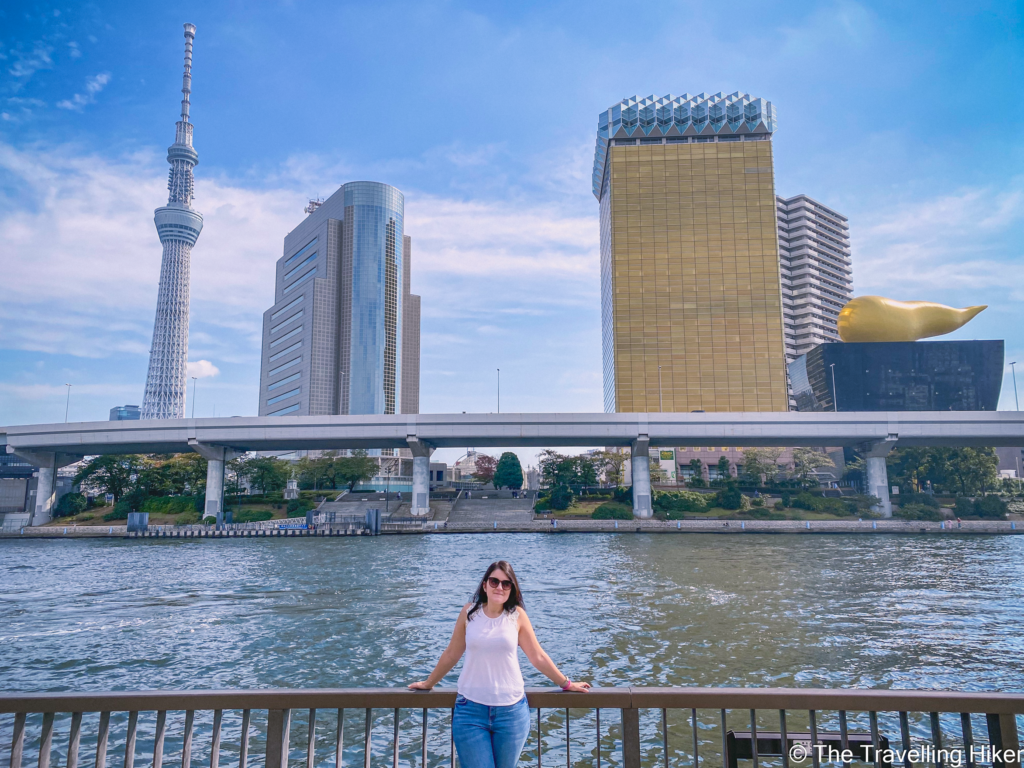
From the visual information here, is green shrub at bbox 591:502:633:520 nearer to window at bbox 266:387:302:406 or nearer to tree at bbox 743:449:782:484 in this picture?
tree at bbox 743:449:782:484

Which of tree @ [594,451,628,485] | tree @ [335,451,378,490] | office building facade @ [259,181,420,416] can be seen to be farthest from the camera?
office building facade @ [259,181,420,416]

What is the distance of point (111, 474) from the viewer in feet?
271

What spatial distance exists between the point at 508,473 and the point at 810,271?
263 feet

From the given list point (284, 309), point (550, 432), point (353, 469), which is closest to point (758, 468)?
point (550, 432)

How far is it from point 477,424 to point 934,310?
2367 inches

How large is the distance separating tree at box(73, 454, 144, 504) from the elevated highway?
5365 millimetres

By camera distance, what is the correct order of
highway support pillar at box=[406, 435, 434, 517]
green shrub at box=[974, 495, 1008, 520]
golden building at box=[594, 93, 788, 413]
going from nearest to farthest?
1. green shrub at box=[974, 495, 1008, 520]
2. highway support pillar at box=[406, 435, 434, 517]
3. golden building at box=[594, 93, 788, 413]

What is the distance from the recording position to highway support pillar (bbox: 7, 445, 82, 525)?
7712 cm

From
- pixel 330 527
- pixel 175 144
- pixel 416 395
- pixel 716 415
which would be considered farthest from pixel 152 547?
pixel 175 144

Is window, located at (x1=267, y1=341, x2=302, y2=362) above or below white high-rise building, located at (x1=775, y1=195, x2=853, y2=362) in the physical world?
below

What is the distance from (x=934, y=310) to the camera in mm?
87000

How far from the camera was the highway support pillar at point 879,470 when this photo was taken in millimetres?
69950

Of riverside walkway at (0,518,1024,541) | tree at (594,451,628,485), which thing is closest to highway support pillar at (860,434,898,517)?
riverside walkway at (0,518,1024,541)

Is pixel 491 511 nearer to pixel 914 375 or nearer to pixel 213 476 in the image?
pixel 213 476
